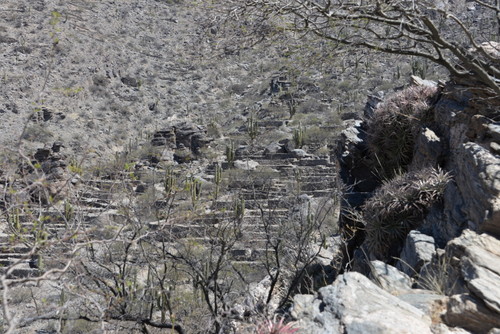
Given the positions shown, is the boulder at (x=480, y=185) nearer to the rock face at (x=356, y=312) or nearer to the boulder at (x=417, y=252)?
the boulder at (x=417, y=252)

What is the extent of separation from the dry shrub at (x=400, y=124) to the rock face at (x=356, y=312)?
441cm

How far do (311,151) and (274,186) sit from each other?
6.70 m

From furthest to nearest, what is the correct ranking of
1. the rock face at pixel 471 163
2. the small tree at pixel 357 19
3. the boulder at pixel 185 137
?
the boulder at pixel 185 137 → the small tree at pixel 357 19 → the rock face at pixel 471 163

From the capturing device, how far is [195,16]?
162 feet

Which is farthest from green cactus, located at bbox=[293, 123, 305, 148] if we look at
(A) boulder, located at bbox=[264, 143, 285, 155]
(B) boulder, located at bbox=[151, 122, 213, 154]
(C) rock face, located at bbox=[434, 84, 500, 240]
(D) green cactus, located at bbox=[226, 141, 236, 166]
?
(C) rock face, located at bbox=[434, 84, 500, 240]

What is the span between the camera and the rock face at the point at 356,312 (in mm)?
2727

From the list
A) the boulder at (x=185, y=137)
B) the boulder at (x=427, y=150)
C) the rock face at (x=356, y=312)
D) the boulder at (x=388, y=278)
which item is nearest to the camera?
the rock face at (x=356, y=312)

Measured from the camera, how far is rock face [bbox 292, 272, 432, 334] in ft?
8.95

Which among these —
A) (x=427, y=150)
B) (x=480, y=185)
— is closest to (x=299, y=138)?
(x=427, y=150)

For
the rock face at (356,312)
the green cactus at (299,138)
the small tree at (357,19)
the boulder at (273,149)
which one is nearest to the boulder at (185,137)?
the boulder at (273,149)

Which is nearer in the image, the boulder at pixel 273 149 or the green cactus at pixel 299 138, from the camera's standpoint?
the boulder at pixel 273 149

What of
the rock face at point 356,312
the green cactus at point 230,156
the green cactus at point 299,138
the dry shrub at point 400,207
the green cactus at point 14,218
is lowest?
the green cactus at point 14,218

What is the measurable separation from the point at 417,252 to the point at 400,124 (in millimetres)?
3557

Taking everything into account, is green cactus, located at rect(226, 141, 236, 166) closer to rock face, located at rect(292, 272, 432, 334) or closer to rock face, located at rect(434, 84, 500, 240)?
rock face, located at rect(434, 84, 500, 240)
